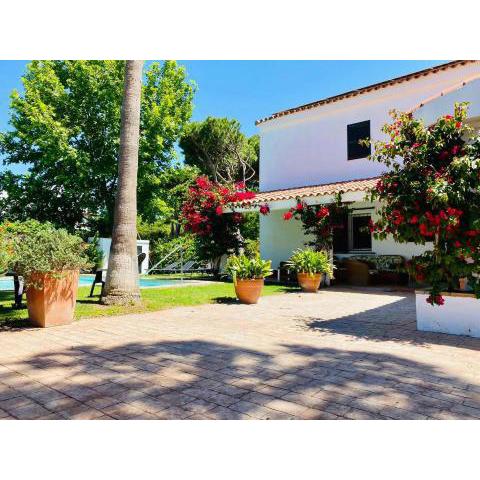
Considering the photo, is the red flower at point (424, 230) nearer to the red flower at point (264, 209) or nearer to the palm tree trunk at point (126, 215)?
the palm tree trunk at point (126, 215)

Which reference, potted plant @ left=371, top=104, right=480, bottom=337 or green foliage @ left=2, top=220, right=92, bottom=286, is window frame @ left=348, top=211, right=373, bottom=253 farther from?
green foliage @ left=2, top=220, right=92, bottom=286

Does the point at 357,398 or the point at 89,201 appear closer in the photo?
the point at 357,398

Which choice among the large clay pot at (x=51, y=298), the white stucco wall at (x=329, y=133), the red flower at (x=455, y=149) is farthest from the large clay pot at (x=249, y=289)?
the white stucco wall at (x=329, y=133)

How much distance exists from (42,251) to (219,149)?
2355 cm

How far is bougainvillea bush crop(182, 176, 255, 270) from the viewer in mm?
15156

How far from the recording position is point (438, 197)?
5.09 m

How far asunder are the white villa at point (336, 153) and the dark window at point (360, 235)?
0.13ft

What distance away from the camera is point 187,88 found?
22.9 m

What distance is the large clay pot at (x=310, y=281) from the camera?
38.0 ft

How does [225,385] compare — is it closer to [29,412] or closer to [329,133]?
[29,412]

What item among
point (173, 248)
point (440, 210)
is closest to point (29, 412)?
point (440, 210)
